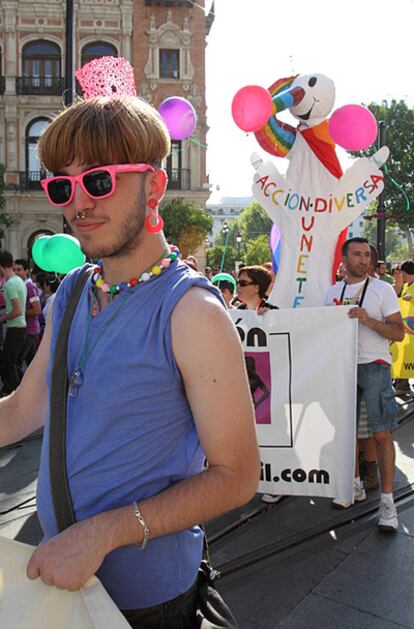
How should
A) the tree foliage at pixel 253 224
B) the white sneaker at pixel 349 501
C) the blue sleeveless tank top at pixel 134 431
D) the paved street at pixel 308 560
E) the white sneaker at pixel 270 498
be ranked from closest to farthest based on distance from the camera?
the blue sleeveless tank top at pixel 134 431, the paved street at pixel 308 560, the white sneaker at pixel 349 501, the white sneaker at pixel 270 498, the tree foliage at pixel 253 224

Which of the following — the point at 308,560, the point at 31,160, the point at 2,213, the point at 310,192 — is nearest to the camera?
the point at 308,560

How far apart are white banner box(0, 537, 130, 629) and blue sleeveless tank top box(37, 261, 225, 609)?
0.48 ft

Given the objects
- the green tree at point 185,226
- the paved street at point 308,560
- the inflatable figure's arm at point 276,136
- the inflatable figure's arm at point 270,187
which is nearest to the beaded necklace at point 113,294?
the paved street at point 308,560

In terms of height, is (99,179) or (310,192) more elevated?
(310,192)

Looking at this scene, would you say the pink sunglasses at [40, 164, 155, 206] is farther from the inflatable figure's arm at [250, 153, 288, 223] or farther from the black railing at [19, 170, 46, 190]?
the black railing at [19, 170, 46, 190]

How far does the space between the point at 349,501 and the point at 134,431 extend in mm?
3180

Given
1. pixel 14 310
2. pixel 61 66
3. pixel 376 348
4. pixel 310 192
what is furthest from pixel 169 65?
pixel 376 348

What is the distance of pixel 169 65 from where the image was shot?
3142cm

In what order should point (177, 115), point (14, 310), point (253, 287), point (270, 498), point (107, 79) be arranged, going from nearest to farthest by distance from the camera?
point (107, 79), point (270, 498), point (253, 287), point (177, 115), point (14, 310)

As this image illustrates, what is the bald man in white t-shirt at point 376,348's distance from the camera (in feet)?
13.2

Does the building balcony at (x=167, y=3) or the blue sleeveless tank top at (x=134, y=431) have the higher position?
the building balcony at (x=167, y=3)

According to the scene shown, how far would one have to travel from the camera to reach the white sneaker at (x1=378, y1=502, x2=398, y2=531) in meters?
3.79

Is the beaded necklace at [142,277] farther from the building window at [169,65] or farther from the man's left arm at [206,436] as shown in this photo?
the building window at [169,65]

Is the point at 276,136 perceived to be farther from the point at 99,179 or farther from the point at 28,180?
the point at 28,180
